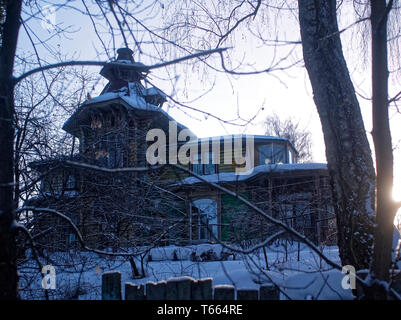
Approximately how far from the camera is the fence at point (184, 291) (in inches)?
98.7

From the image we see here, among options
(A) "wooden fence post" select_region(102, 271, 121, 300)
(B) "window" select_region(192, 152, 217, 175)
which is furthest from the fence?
(B) "window" select_region(192, 152, 217, 175)

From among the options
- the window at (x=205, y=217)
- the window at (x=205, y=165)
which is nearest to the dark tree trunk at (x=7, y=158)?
the window at (x=205, y=217)

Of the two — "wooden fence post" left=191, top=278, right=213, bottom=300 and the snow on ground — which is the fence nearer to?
"wooden fence post" left=191, top=278, right=213, bottom=300

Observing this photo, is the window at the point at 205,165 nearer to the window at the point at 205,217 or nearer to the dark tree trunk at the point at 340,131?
the window at the point at 205,217

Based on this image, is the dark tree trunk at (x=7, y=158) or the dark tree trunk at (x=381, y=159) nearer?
the dark tree trunk at (x=381, y=159)

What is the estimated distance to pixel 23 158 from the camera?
16.9ft

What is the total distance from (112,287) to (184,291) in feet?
2.09

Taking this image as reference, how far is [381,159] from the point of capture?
163 cm

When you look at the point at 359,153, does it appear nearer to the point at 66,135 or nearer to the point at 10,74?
the point at 10,74

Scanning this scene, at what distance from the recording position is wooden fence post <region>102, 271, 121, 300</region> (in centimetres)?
280

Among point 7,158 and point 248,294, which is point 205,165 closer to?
point 248,294

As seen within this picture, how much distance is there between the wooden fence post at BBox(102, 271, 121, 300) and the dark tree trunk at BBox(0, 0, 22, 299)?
0.88m

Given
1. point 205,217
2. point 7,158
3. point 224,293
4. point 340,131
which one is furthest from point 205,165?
point 7,158
